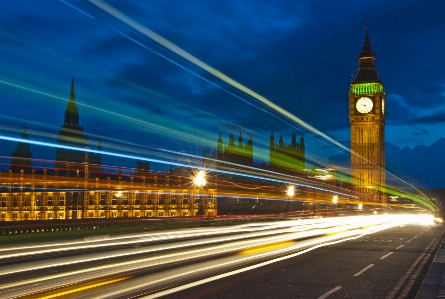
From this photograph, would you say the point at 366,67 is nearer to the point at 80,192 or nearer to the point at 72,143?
the point at 72,143

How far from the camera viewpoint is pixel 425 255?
69.3ft

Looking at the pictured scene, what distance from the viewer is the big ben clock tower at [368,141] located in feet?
408

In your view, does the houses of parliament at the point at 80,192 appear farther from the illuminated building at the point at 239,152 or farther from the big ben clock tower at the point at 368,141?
the big ben clock tower at the point at 368,141

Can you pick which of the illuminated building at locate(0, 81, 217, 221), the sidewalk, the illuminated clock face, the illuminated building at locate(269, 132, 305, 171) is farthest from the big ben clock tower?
the sidewalk

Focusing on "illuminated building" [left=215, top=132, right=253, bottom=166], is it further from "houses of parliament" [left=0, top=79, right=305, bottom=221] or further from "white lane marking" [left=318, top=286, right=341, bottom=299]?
"white lane marking" [left=318, top=286, right=341, bottom=299]

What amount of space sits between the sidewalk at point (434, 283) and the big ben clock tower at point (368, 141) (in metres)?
108

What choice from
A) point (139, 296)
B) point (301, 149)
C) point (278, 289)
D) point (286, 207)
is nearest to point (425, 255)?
point (278, 289)

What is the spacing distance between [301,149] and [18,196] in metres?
87.5

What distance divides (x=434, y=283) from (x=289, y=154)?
13974cm

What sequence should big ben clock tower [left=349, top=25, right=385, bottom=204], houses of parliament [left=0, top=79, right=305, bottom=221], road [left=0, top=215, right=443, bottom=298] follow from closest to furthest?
1. road [left=0, top=215, right=443, bottom=298]
2. houses of parliament [left=0, top=79, right=305, bottom=221]
3. big ben clock tower [left=349, top=25, right=385, bottom=204]

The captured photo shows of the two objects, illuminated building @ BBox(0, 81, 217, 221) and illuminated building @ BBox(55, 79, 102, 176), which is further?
illuminated building @ BBox(55, 79, 102, 176)

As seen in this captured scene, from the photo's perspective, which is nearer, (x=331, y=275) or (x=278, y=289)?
(x=278, y=289)

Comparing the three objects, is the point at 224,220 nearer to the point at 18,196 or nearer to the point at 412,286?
the point at 412,286

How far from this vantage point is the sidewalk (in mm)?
11708
